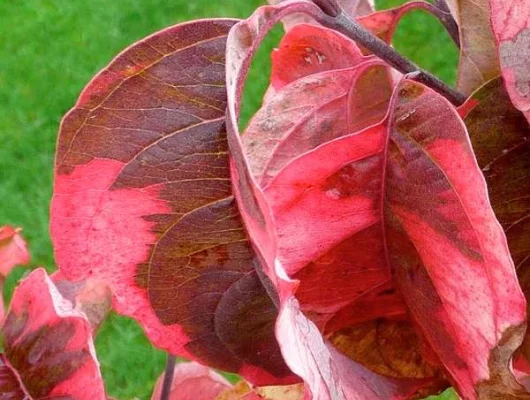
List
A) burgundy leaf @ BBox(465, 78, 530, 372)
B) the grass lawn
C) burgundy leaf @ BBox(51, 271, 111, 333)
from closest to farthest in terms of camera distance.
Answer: burgundy leaf @ BBox(465, 78, 530, 372)
burgundy leaf @ BBox(51, 271, 111, 333)
the grass lawn

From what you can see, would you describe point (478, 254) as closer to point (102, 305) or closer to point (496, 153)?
point (496, 153)

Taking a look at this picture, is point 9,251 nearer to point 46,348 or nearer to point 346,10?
point 46,348

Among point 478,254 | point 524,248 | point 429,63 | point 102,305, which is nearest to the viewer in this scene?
point 478,254

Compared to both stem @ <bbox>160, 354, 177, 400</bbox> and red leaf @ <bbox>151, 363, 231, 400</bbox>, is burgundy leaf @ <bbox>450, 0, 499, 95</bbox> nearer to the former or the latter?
stem @ <bbox>160, 354, 177, 400</bbox>

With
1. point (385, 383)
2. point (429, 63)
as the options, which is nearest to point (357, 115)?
point (385, 383)

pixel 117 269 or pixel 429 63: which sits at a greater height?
pixel 117 269

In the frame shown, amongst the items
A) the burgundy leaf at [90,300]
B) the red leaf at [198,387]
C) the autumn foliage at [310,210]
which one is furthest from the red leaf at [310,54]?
the red leaf at [198,387]

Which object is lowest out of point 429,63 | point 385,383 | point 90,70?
point 429,63

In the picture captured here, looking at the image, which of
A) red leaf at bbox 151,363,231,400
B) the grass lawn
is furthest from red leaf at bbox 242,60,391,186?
the grass lawn
